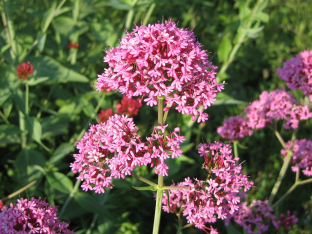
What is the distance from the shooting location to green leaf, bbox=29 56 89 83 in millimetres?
2678

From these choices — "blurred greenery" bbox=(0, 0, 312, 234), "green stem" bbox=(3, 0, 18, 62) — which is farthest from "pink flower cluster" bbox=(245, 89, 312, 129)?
"green stem" bbox=(3, 0, 18, 62)

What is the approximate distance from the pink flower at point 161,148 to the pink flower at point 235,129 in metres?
1.16

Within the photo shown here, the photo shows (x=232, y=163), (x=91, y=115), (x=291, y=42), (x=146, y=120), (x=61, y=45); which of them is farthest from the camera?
(x=291, y=42)

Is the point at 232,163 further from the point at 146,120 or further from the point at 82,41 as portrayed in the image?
the point at 82,41

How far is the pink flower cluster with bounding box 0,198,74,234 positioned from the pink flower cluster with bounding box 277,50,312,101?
6.35 feet

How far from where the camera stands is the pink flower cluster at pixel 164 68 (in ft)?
4.57

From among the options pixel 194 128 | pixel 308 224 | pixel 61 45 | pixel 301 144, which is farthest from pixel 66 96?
pixel 308 224

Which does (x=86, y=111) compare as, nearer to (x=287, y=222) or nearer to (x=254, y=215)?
(x=254, y=215)

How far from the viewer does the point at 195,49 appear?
1.47m

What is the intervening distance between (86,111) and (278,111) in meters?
1.65

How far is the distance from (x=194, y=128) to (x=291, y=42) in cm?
216

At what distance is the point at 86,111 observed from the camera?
2.88 metres

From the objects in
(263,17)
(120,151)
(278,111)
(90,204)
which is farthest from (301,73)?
(90,204)

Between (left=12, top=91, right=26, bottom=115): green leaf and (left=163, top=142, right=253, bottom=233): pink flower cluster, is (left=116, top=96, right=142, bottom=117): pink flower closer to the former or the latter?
(left=12, top=91, right=26, bottom=115): green leaf
